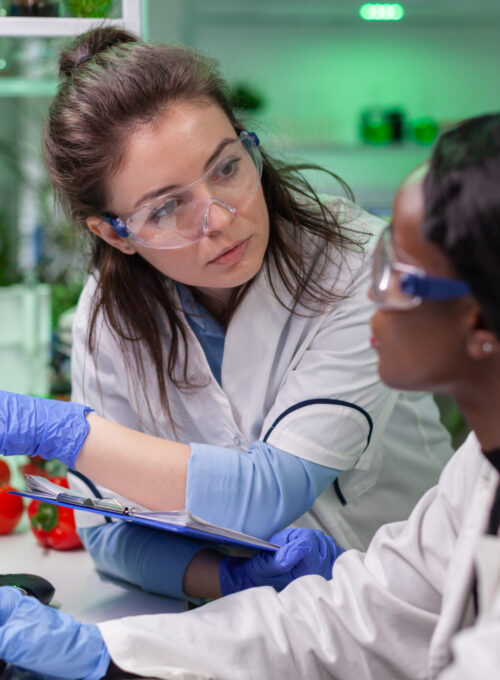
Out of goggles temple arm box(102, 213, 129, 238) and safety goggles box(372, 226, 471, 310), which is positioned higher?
safety goggles box(372, 226, 471, 310)

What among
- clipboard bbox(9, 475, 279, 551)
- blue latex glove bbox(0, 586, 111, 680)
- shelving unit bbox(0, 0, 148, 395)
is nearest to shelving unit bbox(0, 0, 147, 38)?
shelving unit bbox(0, 0, 148, 395)

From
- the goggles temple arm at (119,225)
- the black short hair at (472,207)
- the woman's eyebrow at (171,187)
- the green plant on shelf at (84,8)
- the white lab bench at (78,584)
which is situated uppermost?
the green plant on shelf at (84,8)

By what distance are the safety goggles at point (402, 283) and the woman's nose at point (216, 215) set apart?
503mm

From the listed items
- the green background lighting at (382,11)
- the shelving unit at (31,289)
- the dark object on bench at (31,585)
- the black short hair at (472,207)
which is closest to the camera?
the black short hair at (472,207)

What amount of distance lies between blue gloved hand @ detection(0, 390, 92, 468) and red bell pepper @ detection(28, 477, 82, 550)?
278 mm

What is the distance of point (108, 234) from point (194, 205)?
0.25 m

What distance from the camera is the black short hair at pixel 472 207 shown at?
0.81 metres

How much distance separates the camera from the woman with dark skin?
0.84 metres

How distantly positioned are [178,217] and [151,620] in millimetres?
679

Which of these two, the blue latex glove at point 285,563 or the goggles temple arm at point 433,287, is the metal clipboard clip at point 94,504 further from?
the goggles temple arm at point 433,287

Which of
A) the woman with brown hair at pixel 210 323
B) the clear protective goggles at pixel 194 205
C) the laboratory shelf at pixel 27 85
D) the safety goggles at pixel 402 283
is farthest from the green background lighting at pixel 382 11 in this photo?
the safety goggles at pixel 402 283

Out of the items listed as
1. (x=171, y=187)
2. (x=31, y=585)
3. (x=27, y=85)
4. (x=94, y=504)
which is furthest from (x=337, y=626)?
(x=27, y=85)

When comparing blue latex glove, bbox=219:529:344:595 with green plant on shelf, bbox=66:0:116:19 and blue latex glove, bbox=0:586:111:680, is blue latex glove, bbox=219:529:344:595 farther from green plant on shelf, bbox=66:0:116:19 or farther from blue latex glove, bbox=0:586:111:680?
green plant on shelf, bbox=66:0:116:19

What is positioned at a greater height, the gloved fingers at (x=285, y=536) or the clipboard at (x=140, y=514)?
the clipboard at (x=140, y=514)
